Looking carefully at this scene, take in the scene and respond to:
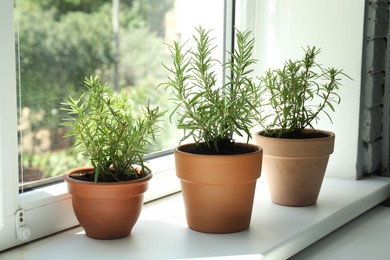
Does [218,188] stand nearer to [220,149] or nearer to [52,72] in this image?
[220,149]

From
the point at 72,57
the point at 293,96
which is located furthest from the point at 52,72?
the point at 293,96

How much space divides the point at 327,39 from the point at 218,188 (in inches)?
29.9

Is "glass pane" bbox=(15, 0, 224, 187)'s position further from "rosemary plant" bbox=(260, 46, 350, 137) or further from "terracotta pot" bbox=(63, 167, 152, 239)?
"rosemary plant" bbox=(260, 46, 350, 137)

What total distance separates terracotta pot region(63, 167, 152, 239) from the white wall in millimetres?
804

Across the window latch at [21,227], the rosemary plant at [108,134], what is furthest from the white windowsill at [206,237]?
the rosemary plant at [108,134]

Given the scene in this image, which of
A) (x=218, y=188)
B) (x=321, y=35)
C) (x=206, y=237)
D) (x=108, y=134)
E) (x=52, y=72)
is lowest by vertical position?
(x=206, y=237)

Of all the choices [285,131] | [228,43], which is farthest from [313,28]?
[285,131]

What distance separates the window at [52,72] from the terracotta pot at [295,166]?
0.29 metres

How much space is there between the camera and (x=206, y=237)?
55.9 inches

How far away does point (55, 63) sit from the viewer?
1.43m

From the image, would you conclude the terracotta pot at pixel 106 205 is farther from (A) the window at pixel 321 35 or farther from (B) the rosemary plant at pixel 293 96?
(A) the window at pixel 321 35

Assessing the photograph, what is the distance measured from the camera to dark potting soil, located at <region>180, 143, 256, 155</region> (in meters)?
1.45

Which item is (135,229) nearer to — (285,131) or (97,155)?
(97,155)

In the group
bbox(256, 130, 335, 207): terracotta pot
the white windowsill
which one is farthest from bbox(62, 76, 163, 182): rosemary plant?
bbox(256, 130, 335, 207): terracotta pot
